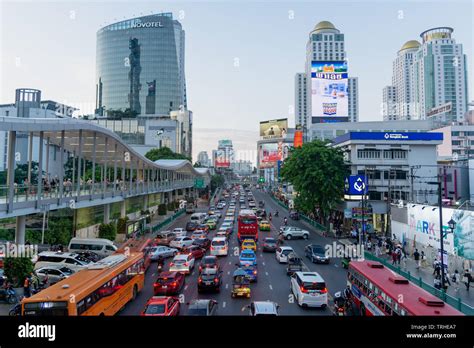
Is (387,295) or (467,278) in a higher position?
(387,295)

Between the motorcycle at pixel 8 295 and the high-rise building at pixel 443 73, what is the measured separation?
548 ft

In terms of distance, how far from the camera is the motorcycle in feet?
50.8

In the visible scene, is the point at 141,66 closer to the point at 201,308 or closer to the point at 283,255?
the point at 283,255

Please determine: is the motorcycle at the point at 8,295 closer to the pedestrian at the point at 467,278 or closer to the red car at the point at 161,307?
the red car at the point at 161,307

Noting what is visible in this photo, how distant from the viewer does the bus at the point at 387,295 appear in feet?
29.3

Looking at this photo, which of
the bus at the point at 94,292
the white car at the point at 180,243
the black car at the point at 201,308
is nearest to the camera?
the bus at the point at 94,292

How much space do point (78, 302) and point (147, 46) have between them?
504 ft

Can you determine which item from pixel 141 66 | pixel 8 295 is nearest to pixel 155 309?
pixel 8 295

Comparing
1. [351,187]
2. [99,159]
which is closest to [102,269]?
[351,187]

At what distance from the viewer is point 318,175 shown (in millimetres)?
37812

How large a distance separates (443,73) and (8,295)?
603ft

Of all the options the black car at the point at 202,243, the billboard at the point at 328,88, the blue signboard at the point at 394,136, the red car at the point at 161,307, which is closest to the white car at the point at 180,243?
the black car at the point at 202,243

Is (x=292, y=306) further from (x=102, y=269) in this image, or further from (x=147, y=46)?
(x=147, y=46)

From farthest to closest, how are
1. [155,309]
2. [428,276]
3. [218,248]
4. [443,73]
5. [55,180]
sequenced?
[443,73], [55,180], [218,248], [428,276], [155,309]
